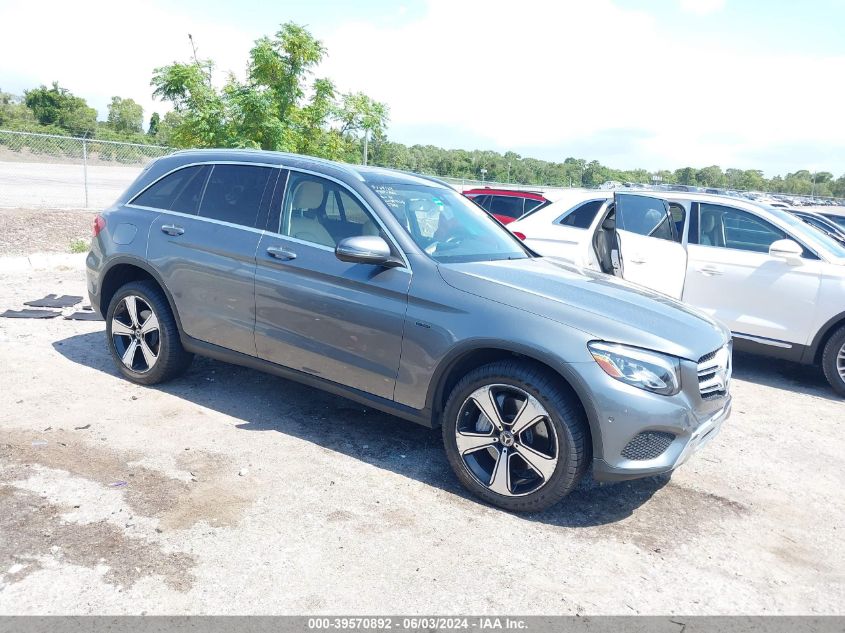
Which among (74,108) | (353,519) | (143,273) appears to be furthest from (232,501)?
(74,108)

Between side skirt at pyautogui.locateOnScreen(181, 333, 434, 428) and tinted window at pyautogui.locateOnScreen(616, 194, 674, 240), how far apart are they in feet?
13.0

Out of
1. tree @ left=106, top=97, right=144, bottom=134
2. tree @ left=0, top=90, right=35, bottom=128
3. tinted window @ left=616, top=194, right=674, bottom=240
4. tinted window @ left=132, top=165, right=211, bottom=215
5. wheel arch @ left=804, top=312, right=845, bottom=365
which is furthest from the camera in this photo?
tree @ left=106, top=97, right=144, bottom=134

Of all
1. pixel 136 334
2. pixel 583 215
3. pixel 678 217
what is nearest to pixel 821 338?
pixel 678 217

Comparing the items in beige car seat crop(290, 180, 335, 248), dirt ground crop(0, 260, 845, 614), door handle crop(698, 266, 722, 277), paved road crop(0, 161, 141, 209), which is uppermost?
beige car seat crop(290, 180, 335, 248)

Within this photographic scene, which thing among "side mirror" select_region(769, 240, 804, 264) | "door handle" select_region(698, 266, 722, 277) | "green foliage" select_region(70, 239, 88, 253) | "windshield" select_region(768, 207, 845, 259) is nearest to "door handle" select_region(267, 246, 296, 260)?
"door handle" select_region(698, 266, 722, 277)

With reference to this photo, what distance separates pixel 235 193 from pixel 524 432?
8.95ft

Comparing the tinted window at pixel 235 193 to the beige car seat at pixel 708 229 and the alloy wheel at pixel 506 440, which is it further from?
the beige car seat at pixel 708 229

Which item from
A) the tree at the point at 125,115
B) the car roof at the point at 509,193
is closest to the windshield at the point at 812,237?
the car roof at the point at 509,193

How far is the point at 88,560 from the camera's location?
3.13 metres

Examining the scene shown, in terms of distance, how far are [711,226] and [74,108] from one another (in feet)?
211

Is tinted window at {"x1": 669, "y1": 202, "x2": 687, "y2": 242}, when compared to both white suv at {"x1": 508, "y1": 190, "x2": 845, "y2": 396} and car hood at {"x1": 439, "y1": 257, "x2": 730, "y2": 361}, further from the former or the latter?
car hood at {"x1": 439, "y1": 257, "x2": 730, "y2": 361}

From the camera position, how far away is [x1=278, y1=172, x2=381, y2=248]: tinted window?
4.49m

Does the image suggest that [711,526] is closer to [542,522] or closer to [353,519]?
[542,522]

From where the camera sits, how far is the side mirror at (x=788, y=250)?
6.96 m
